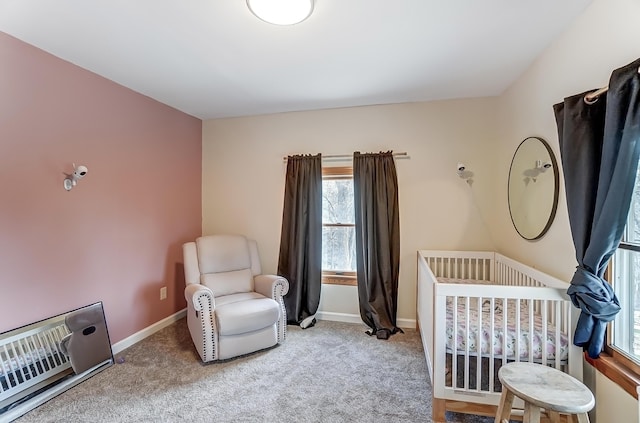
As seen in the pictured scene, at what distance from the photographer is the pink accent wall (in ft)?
6.35

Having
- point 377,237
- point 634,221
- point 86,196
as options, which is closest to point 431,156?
point 377,237

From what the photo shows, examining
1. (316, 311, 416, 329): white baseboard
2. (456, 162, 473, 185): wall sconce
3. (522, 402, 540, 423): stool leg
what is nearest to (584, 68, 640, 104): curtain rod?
(522, 402, 540, 423): stool leg

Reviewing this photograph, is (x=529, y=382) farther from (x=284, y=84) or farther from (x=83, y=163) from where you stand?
(x=83, y=163)

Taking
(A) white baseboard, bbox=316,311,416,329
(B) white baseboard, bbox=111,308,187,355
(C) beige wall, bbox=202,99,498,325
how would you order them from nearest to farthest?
(B) white baseboard, bbox=111,308,187,355
(C) beige wall, bbox=202,99,498,325
(A) white baseboard, bbox=316,311,416,329

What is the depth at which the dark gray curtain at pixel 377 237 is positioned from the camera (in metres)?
3.08

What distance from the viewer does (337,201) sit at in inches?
136

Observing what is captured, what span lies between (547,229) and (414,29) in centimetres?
159

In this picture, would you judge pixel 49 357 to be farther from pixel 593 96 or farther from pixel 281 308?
pixel 593 96

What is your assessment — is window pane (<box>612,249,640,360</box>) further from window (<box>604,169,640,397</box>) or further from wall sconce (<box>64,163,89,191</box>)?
wall sconce (<box>64,163,89,191</box>)

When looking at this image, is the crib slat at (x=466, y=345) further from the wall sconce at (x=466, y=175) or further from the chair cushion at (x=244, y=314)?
the wall sconce at (x=466, y=175)

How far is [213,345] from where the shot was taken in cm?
240

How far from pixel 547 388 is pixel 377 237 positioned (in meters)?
1.91

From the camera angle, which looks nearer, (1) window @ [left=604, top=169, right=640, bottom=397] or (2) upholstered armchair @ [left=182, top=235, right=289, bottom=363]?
(1) window @ [left=604, top=169, right=640, bottom=397]

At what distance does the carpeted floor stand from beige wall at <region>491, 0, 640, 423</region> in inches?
40.2
